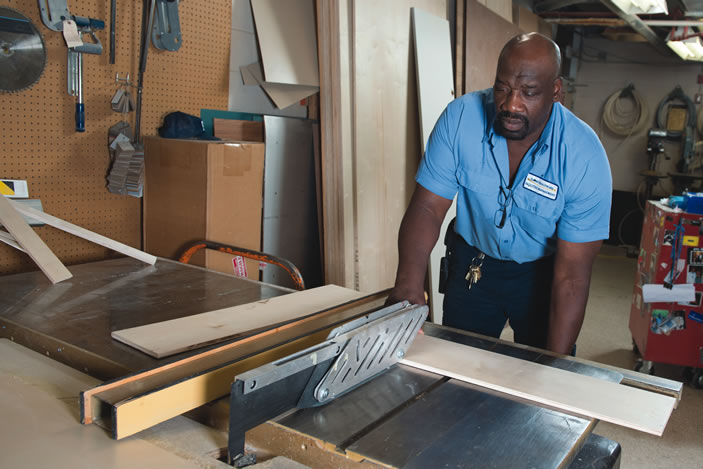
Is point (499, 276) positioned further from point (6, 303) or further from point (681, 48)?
point (681, 48)

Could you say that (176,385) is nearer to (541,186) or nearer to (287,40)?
(541,186)

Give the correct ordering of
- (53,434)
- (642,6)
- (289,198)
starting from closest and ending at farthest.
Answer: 1. (53,434)
2. (289,198)
3. (642,6)

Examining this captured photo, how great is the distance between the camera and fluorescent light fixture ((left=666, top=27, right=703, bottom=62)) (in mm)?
5672

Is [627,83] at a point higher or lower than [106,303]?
higher

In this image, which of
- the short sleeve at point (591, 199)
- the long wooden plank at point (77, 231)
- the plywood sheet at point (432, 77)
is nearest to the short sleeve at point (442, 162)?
the short sleeve at point (591, 199)

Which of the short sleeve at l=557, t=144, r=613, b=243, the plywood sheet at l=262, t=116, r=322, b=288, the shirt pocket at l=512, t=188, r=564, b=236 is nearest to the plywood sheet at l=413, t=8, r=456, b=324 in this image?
the plywood sheet at l=262, t=116, r=322, b=288

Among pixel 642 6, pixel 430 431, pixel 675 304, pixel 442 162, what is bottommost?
pixel 675 304

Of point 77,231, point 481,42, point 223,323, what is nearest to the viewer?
point 223,323

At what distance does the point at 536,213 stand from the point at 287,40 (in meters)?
1.99

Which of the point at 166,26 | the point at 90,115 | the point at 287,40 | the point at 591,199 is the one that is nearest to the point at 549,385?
the point at 591,199

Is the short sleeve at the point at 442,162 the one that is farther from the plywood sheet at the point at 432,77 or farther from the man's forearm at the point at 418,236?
the plywood sheet at the point at 432,77

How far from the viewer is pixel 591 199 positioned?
1770 millimetres

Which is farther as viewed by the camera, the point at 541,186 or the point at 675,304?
the point at 675,304

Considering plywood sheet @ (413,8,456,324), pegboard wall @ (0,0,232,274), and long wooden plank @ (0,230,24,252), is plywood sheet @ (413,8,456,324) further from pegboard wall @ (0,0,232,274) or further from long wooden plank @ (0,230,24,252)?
long wooden plank @ (0,230,24,252)
